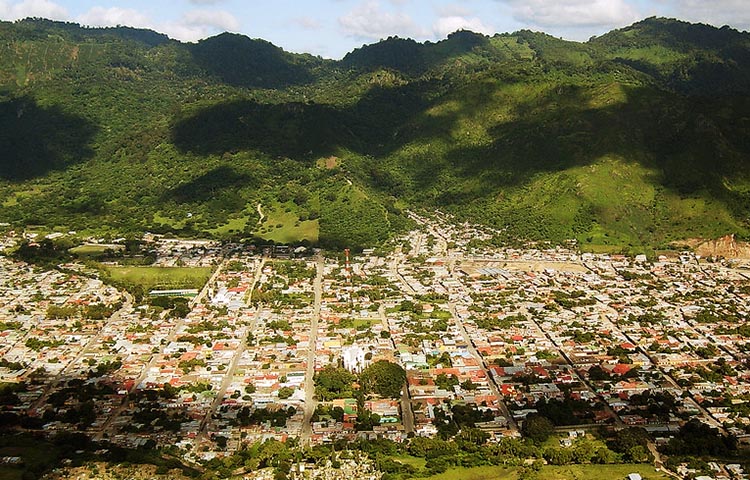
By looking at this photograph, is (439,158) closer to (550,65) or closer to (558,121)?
(558,121)

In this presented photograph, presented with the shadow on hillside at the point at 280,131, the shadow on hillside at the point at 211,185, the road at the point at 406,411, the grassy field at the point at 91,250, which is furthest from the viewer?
the shadow on hillside at the point at 280,131

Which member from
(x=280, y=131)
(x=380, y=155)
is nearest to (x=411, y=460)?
(x=280, y=131)

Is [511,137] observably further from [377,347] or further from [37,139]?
[37,139]

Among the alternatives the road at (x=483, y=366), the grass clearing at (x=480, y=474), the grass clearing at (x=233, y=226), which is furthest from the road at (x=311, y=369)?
the grass clearing at (x=233, y=226)

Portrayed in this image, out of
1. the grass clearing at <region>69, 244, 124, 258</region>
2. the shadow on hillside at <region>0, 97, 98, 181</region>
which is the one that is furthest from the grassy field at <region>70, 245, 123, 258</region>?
the shadow on hillside at <region>0, 97, 98, 181</region>

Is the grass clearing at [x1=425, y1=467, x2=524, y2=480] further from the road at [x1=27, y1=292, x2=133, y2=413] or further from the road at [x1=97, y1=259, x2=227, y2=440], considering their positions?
the road at [x1=27, y1=292, x2=133, y2=413]

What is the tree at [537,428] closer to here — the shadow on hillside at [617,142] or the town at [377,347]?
the town at [377,347]
